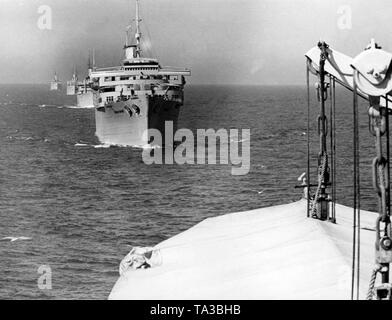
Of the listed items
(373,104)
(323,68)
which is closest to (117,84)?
(323,68)

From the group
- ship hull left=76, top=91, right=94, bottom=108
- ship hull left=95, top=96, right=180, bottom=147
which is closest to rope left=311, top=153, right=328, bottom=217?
ship hull left=95, top=96, right=180, bottom=147

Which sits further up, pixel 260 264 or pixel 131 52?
pixel 131 52

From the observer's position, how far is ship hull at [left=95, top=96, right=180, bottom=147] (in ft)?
268

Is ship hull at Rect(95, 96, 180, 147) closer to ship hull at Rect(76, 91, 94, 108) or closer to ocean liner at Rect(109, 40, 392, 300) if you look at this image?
ocean liner at Rect(109, 40, 392, 300)

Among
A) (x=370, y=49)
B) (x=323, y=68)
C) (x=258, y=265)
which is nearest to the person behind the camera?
(x=370, y=49)

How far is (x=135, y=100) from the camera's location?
269 feet

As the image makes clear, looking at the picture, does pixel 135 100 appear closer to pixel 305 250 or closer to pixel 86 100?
pixel 305 250

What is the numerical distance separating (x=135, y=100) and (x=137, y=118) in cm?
226

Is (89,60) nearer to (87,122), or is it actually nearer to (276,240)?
(87,122)

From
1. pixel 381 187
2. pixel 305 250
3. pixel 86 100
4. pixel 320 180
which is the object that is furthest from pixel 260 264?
pixel 86 100

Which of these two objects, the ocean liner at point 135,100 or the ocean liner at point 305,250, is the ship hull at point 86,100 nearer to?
the ocean liner at point 135,100

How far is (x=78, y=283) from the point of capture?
94.6 ft

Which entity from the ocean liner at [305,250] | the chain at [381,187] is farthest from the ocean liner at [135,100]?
the chain at [381,187]

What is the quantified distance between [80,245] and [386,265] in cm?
2598
